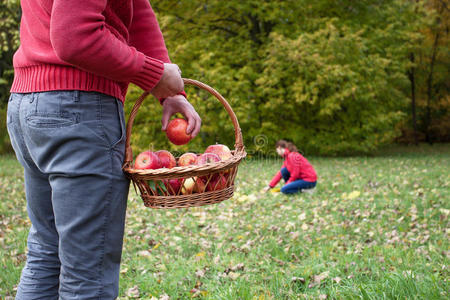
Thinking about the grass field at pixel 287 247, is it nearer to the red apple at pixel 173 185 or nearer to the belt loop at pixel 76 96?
the red apple at pixel 173 185

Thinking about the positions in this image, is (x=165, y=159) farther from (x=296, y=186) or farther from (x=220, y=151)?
(x=296, y=186)

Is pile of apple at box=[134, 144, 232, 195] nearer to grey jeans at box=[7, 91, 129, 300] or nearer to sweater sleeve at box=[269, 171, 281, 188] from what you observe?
grey jeans at box=[7, 91, 129, 300]

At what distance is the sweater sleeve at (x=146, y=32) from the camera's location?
5.69ft

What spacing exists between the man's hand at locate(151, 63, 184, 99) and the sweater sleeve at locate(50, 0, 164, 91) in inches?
6.5

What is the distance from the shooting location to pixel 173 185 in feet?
5.32

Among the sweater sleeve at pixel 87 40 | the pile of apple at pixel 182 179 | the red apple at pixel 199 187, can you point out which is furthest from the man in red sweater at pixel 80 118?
the red apple at pixel 199 187

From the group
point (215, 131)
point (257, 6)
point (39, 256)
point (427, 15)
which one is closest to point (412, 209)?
point (39, 256)

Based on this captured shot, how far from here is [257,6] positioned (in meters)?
14.3

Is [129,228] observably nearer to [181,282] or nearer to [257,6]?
[181,282]

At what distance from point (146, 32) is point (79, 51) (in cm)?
58

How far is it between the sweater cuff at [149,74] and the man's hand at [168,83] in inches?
1.4

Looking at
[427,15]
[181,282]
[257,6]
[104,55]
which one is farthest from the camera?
[427,15]

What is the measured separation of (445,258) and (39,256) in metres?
2.67

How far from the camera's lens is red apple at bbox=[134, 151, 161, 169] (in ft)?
5.45
